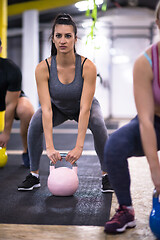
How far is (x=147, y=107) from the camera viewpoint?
1253 millimetres

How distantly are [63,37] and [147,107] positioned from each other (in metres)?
0.85

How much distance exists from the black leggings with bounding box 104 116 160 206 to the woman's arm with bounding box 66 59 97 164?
0.53 m

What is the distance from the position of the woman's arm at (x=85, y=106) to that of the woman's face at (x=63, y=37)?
159mm

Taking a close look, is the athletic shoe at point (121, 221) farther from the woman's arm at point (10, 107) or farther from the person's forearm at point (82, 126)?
the woman's arm at point (10, 107)

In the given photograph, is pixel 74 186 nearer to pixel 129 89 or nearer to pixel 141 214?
pixel 141 214

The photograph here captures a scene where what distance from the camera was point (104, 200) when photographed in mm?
1876

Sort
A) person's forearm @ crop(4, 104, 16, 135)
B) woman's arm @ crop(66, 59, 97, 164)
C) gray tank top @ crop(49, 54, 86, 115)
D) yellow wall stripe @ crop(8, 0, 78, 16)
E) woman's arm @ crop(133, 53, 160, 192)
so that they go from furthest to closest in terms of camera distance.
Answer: yellow wall stripe @ crop(8, 0, 78, 16), person's forearm @ crop(4, 104, 16, 135), gray tank top @ crop(49, 54, 86, 115), woman's arm @ crop(66, 59, 97, 164), woman's arm @ crop(133, 53, 160, 192)

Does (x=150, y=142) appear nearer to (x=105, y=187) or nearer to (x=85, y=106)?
(x=85, y=106)

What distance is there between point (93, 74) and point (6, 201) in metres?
0.88

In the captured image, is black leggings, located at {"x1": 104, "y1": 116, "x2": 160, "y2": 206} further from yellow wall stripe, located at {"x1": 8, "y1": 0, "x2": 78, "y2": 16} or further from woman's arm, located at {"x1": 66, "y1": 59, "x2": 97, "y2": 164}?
yellow wall stripe, located at {"x1": 8, "y1": 0, "x2": 78, "y2": 16}

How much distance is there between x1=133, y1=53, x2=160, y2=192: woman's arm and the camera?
1243mm

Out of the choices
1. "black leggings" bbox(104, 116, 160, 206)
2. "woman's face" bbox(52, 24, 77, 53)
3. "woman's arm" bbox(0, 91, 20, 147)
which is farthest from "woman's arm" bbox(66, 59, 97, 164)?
"woman's arm" bbox(0, 91, 20, 147)

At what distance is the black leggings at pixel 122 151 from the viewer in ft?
4.41

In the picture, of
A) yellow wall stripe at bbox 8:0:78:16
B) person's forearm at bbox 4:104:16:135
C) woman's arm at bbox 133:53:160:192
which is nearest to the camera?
woman's arm at bbox 133:53:160:192
